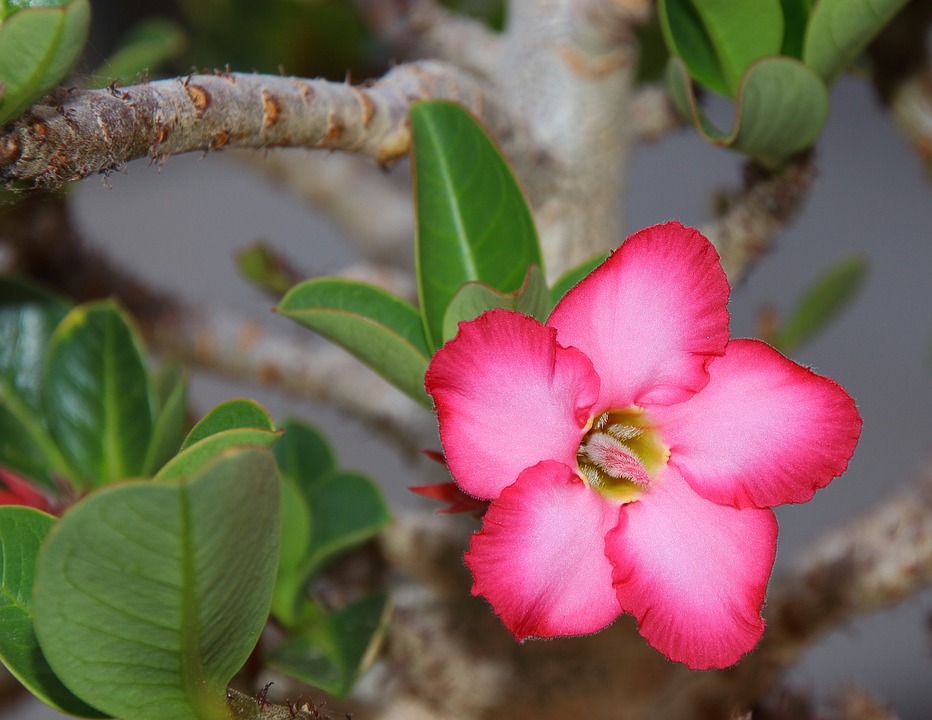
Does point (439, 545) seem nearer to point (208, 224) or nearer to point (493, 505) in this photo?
point (493, 505)

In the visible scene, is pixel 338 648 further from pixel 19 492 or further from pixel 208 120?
pixel 208 120

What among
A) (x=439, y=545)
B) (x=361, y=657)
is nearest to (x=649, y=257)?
(x=361, y=657)

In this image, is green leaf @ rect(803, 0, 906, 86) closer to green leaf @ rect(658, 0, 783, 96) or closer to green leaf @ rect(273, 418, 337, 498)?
green leaf @ rect(658, 0, 783, 96)

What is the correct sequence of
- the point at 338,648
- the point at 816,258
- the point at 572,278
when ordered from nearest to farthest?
the point at 572,278 < the point at 338,648 < the point at 816,258

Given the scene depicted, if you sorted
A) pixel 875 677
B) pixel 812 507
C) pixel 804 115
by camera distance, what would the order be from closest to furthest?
1. pixel 804 115
2. pixel 875 677
3. pixel 812 507

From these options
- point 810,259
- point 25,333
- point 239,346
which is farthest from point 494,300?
point 810,259

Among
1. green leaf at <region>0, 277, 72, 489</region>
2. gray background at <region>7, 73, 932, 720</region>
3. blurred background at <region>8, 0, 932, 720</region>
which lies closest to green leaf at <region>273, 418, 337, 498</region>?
green leaf at <region>0, 277, 72, 489</region>

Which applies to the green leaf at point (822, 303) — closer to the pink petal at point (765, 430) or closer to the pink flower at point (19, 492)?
the pink petal at point (765, 430)
